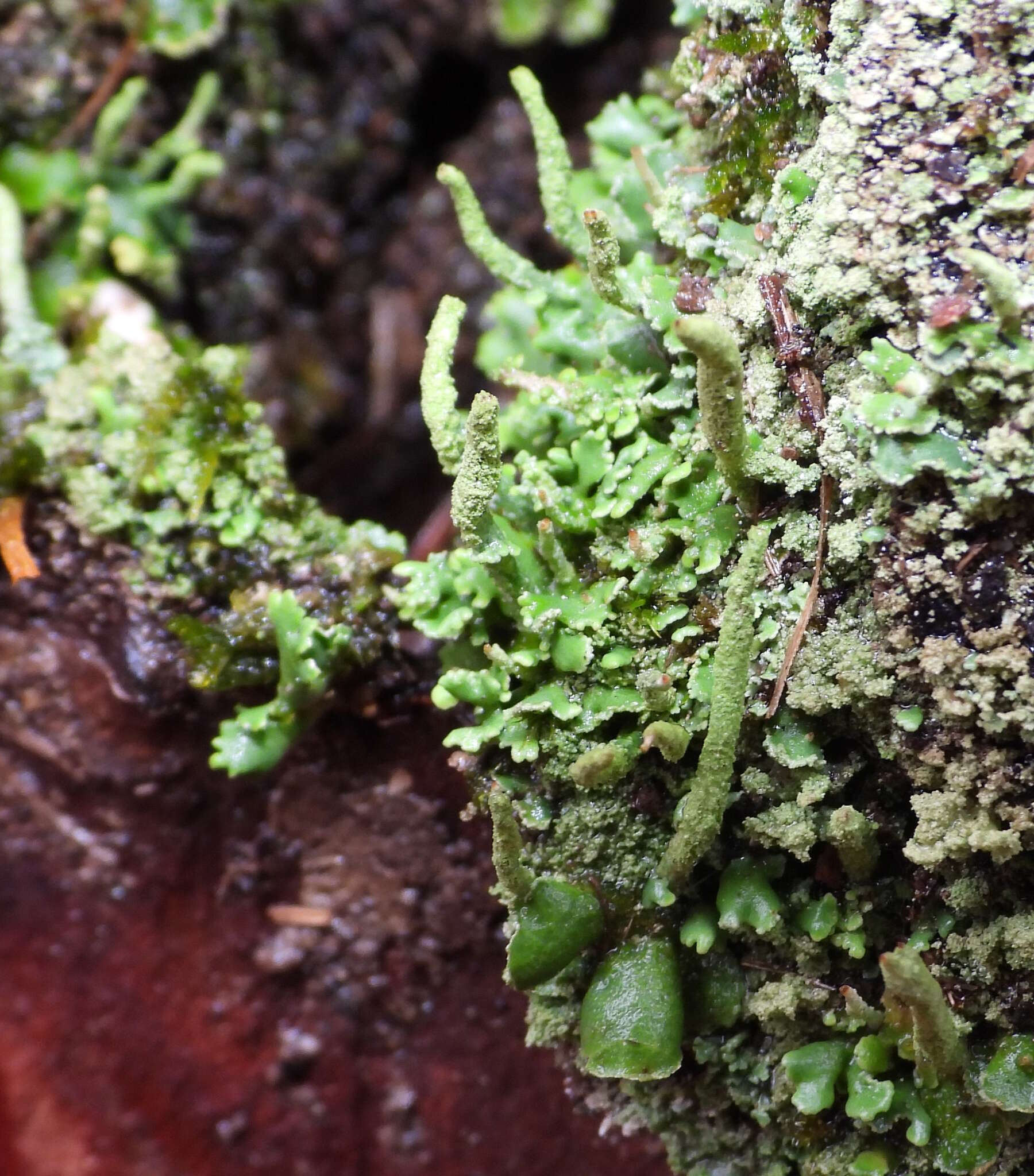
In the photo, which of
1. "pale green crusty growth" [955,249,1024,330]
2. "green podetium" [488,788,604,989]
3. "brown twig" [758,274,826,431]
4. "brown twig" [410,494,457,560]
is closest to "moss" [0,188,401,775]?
"brown twig" [410,494,457,560]

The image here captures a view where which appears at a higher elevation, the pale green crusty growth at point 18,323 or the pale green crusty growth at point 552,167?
the pale green crusty growth at point 18,323

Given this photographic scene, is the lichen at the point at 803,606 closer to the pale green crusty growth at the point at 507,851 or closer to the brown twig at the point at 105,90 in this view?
the pale green crusty growth at the point at 507,851

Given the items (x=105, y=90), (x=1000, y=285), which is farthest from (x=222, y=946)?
(x=105, y=90)

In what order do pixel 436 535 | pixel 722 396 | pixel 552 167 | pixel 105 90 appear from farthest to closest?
pixel 105 90
pixel 436 535
pixel 552 167
pixel 722 396

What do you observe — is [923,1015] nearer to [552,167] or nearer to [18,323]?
[552,167]

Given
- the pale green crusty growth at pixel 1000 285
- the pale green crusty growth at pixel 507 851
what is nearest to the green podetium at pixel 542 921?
the pale green crusty growth at pixel 507 851

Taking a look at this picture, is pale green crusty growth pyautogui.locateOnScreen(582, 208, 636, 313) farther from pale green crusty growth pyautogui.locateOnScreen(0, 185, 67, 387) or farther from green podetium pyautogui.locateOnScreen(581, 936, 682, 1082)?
pale green crusty growth pyautogui.locateOnScreen(0, 185, 67, 387)
